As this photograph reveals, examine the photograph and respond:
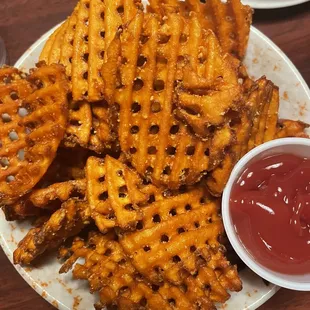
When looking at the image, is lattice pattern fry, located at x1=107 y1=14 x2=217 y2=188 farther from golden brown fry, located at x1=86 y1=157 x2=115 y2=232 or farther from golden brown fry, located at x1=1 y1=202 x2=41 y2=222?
golden brown fry, located at x1=1 y1=202 x2=41 y2=222

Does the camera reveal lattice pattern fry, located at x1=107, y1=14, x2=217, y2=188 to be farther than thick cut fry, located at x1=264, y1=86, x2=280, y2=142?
No

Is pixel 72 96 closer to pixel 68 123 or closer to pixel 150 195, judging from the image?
pixel 68 123

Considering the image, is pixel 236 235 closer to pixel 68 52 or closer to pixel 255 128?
pixel 255 128

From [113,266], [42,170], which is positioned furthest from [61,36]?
[113,266]

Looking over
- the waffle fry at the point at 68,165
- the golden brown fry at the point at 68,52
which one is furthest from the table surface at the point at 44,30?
the golden brown fry at the point at 68,52

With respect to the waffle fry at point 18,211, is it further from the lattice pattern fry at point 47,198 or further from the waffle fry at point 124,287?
the waffle fry at point 124,287

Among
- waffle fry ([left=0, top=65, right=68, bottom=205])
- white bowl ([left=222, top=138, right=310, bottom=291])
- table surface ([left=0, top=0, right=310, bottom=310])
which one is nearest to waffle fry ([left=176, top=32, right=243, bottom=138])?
white bowl ([left=222, top=138, right=310, bottom=291])
